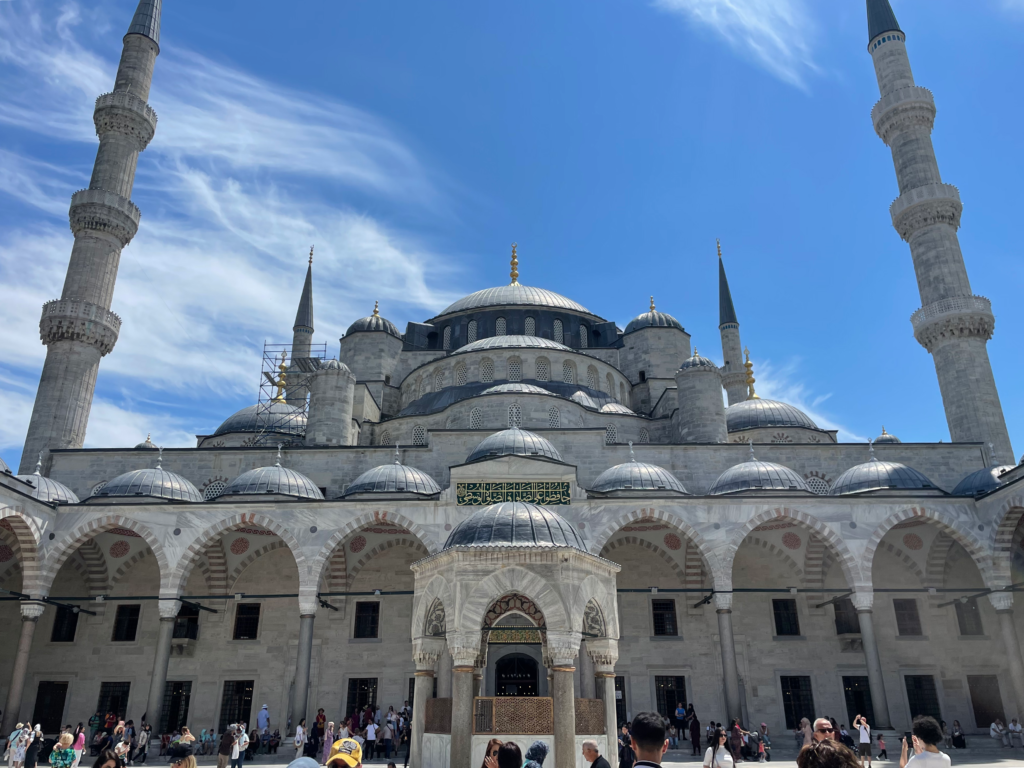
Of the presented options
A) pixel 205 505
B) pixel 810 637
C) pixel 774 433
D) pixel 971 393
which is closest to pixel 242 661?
pixel 205 505

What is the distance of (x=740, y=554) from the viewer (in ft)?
58.2

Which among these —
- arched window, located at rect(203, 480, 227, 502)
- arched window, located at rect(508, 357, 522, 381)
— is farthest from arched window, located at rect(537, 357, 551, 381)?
arched window, located at rect(203, 480, 227, 502)

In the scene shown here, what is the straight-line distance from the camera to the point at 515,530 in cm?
719

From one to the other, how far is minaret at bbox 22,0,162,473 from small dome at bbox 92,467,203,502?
366cm

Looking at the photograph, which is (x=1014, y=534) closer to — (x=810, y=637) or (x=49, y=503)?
(x=810, y=637)

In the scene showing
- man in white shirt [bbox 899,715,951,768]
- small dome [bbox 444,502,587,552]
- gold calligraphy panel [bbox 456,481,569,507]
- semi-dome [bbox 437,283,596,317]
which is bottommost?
man in white shirt [bbox 899,715,951,768]

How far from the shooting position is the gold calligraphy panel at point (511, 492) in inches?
611

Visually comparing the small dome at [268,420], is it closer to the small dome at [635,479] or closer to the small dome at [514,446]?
the small dome at [514,446]

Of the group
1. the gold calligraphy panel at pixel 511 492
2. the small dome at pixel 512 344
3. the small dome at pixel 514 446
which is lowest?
the gold calligraphy panel at pixel 511 492

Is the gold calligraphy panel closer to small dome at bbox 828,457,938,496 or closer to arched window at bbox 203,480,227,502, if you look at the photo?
small dome at bbox 828,457,938,496

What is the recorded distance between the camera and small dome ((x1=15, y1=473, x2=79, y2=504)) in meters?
15.3

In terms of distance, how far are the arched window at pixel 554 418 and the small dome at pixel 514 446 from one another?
2.78 metres

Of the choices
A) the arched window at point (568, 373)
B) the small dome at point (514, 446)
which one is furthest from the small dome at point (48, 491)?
the arched window at point (568, 373)

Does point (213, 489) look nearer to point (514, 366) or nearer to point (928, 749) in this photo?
point (514, 366)
